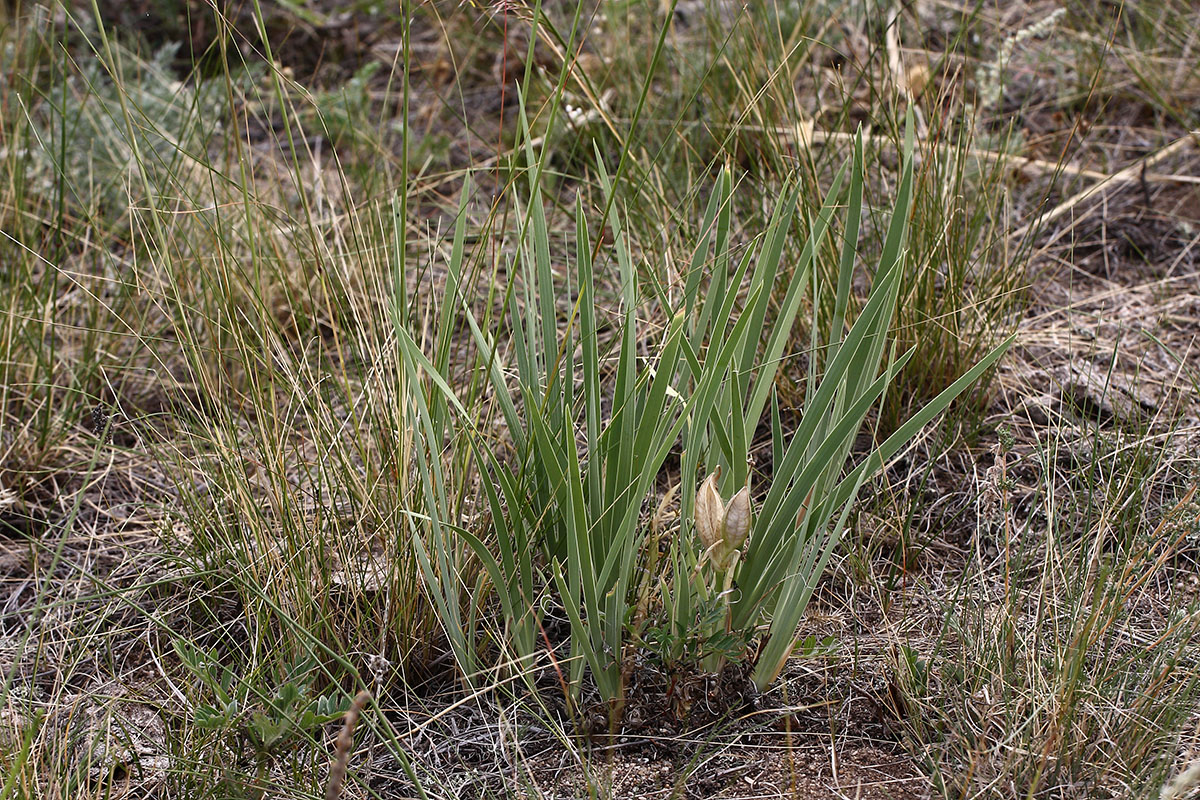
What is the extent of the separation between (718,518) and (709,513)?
0.4 inches

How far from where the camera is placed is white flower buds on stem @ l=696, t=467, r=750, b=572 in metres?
1.04

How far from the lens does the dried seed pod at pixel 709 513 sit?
105cm

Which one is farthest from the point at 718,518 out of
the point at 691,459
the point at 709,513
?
the point at 691,459

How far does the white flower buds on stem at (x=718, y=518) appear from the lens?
104cm

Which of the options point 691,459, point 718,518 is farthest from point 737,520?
point 691,459

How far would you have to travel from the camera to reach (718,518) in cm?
106

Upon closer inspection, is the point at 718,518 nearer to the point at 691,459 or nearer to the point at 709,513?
the point at 709,513

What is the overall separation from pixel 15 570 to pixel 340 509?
0.56 metres

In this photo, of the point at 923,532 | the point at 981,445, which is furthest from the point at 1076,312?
the point at 923,532

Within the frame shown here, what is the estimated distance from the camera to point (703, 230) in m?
1.22

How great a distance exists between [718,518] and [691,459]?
12 centimetres

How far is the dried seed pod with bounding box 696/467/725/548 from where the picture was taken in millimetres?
1054

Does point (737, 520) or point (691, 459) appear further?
point (691, 459)

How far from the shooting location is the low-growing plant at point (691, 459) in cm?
109
